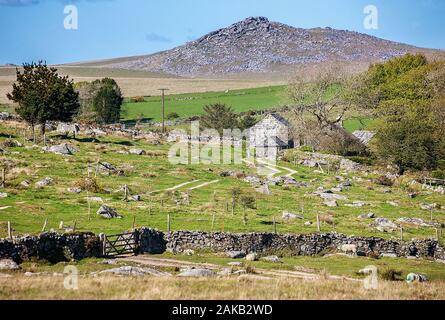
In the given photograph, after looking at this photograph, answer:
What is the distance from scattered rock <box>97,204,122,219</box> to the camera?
4576cm

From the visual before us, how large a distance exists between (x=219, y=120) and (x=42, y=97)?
1429 inches

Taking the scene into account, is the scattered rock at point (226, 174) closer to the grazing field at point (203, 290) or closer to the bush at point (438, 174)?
the bush at point (438, 174)

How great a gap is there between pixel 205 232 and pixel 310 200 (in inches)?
830

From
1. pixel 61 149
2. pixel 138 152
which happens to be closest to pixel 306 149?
pixel 138 152

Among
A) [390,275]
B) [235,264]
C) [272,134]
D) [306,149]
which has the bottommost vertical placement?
[390,275]

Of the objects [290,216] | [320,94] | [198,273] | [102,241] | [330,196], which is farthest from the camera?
[320,94]

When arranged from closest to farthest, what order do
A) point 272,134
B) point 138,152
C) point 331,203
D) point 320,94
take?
point 331,203, point 138,152, point 272,134, point 320,94

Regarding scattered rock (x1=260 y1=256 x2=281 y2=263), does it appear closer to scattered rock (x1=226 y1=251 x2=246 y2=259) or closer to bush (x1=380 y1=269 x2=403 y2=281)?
scattered rock (x1=226 y1=251 x2=246 y2=259)

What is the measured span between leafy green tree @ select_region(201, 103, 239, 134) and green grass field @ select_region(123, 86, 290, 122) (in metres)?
12.0

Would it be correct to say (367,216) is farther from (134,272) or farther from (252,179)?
(134,272)

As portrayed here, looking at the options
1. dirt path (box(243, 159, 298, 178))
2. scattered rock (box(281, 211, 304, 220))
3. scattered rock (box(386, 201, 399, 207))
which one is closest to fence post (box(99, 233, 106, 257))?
scattered rock (box(281, 211, 304, 220))

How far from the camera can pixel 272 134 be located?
101000 millimetres
